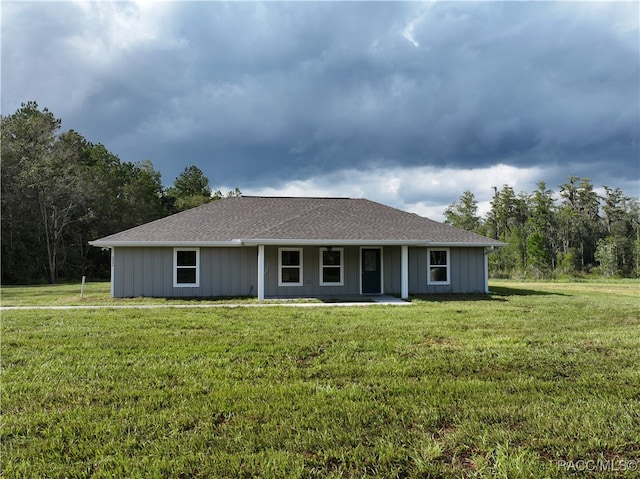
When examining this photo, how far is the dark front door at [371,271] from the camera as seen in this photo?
51.4 feet

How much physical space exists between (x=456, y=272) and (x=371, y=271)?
3.47m

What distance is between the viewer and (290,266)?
603 inches

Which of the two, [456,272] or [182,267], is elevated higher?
[182,267]

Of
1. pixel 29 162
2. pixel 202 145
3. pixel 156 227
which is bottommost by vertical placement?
pixel 156 227

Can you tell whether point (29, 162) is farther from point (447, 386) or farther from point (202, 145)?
point (447, 386)

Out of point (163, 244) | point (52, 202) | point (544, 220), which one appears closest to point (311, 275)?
point (163, 244)

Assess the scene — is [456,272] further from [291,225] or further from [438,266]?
[291,225]

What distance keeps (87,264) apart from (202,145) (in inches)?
814

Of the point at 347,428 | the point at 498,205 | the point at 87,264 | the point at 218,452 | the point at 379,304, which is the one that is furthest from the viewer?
the point at 498,205

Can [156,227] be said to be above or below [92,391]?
above

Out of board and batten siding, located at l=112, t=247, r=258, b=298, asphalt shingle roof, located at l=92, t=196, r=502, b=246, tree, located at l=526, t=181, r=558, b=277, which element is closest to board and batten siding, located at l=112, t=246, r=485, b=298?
board and batten siding, located at l=112, t=247, r=258, b=298

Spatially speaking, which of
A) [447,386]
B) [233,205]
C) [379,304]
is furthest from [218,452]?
[233,205]

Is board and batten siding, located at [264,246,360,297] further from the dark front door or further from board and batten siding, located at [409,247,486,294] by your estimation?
board and batten siding, located at [409,247,486,294]

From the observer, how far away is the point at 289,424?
Result: 3.50 meters
